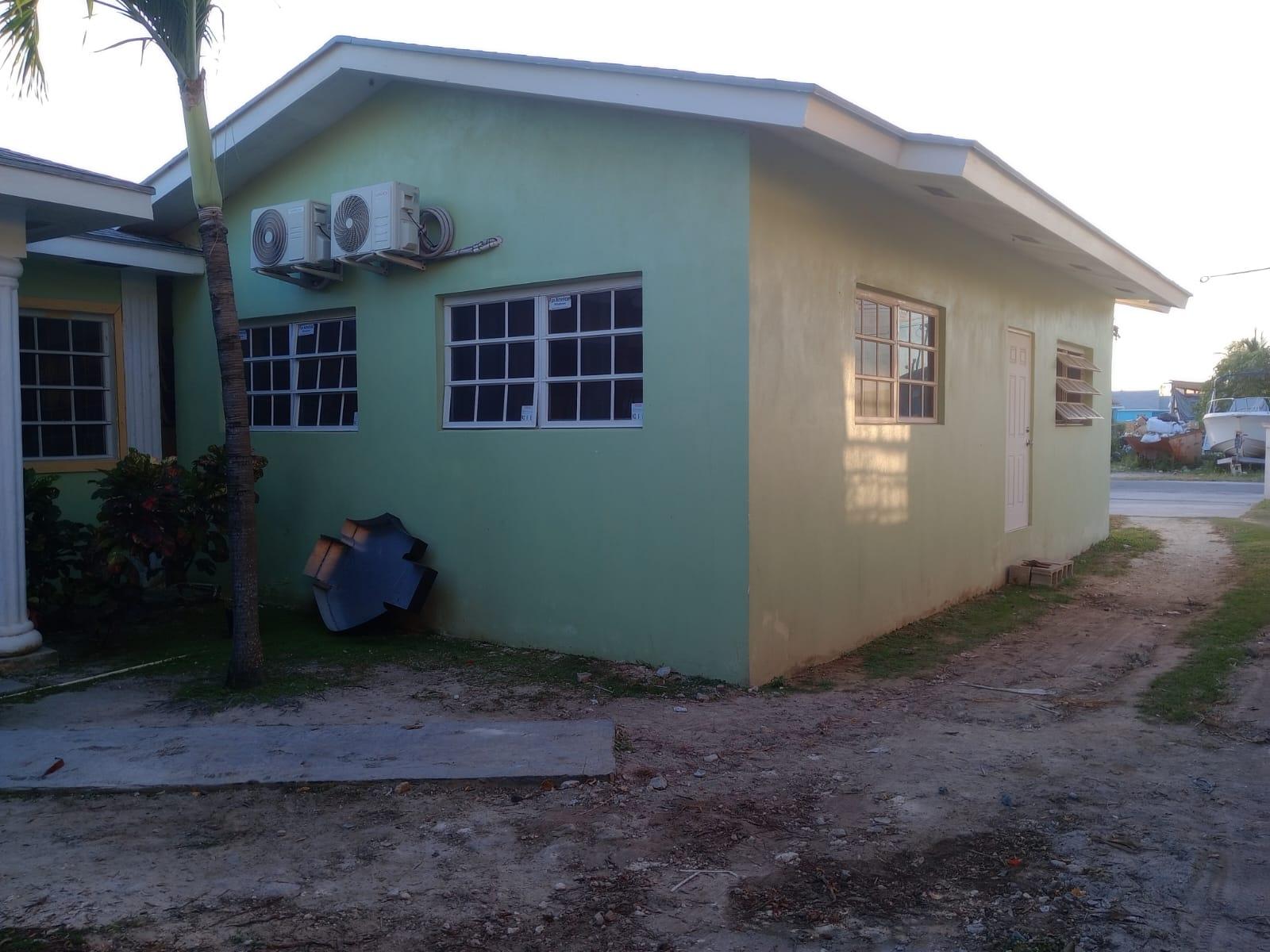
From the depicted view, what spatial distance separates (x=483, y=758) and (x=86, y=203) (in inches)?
193

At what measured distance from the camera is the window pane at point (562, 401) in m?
7.45

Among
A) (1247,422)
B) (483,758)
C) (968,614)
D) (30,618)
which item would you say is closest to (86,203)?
(30,618)

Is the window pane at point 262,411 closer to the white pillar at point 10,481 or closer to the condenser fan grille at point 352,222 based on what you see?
the condenser fan grille at point 352,222

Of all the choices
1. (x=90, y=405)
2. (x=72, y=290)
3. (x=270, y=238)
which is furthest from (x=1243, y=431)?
(x=72, y=290)

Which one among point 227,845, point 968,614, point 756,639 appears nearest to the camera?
point 227,845

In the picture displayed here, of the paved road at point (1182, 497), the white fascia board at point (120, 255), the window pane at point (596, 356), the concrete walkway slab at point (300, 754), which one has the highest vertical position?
the white fascia board at point (120, 255)

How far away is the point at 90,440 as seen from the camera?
9359 mm

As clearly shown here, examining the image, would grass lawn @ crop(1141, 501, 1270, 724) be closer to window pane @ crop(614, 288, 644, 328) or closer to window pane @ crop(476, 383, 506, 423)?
window pane @ crop(614, 288, 644, 328)

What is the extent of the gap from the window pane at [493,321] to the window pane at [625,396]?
47.6 inches

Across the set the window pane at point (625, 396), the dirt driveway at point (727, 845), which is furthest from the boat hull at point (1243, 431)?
the window pane at point (625, 396)

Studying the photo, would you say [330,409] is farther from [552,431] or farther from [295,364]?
[552,431]

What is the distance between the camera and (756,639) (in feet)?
21.6

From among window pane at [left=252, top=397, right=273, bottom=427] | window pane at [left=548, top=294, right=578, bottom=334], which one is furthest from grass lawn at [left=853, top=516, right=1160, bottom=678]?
window pane at [left=252, top=397, right=273, bottom=427]

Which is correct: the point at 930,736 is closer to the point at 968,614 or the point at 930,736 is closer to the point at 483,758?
the point at 483,758
